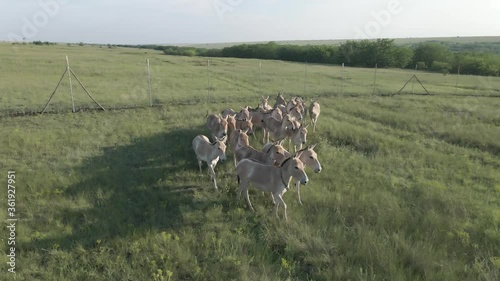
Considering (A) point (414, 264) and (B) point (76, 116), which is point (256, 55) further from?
(A) point (414, 264)

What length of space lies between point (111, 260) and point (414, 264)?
5.94 metres

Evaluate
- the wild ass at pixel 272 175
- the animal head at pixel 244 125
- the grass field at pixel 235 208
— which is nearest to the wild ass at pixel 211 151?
the grass field at pixel 235 208

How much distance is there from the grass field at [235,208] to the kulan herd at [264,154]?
63 centimetres

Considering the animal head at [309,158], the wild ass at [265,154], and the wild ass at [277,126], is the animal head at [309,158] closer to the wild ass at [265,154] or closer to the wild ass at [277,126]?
the wild ass at [265,154]

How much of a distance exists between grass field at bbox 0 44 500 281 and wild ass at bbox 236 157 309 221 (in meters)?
0.56

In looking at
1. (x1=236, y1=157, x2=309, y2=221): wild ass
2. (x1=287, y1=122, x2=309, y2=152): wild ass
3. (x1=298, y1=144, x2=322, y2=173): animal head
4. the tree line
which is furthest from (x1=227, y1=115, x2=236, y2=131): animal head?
the tree line

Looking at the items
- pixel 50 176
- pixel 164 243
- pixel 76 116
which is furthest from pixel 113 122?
pixel 164 243

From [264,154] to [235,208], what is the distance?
214cm

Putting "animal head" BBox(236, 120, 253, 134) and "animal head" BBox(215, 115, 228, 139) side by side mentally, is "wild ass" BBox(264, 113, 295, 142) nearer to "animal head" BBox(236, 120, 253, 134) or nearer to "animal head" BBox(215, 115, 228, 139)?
"animal head" BBox(236, 120, 253, 134)

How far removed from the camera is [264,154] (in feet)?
32.8

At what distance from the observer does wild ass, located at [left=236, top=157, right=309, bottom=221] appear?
788cm

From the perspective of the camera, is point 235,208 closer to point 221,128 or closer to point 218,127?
point 221,128

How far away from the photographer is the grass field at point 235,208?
639cm

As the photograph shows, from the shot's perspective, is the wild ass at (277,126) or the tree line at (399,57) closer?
the wild ass at (277,126)
